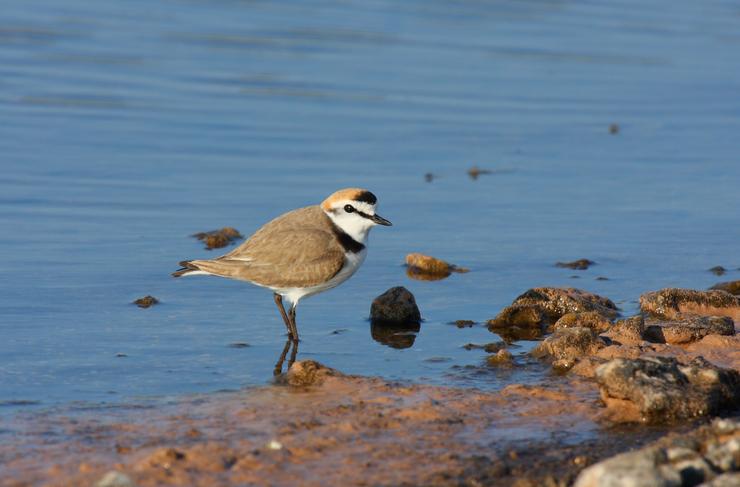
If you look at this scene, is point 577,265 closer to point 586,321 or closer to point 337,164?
point 586,321

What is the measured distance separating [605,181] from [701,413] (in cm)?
643

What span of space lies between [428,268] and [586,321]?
5.97 ft

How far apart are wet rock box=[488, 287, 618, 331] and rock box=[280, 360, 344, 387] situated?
1.73m

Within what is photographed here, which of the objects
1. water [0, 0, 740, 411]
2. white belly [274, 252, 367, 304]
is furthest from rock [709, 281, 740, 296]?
white belly [274, 252, 367, 304]

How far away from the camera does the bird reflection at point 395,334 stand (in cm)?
850

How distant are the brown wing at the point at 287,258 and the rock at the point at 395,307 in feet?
Answer: 2.06

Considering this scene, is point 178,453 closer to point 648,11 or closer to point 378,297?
point 378,297

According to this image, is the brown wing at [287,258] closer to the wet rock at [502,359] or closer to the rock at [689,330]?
the wet rock at [502,359]

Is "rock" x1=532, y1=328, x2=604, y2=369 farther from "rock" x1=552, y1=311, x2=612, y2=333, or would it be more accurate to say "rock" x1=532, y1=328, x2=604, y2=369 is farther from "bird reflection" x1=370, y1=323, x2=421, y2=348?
"bird reflection" x1=370, y1=323, x2=421, y2=348

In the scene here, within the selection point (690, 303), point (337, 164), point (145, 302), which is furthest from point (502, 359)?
point (337, 164)

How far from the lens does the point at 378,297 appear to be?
887cm

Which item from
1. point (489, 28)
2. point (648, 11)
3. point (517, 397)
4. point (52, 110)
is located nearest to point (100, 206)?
point (52, 110)

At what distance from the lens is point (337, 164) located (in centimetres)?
1302

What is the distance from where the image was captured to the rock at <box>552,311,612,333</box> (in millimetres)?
8522
